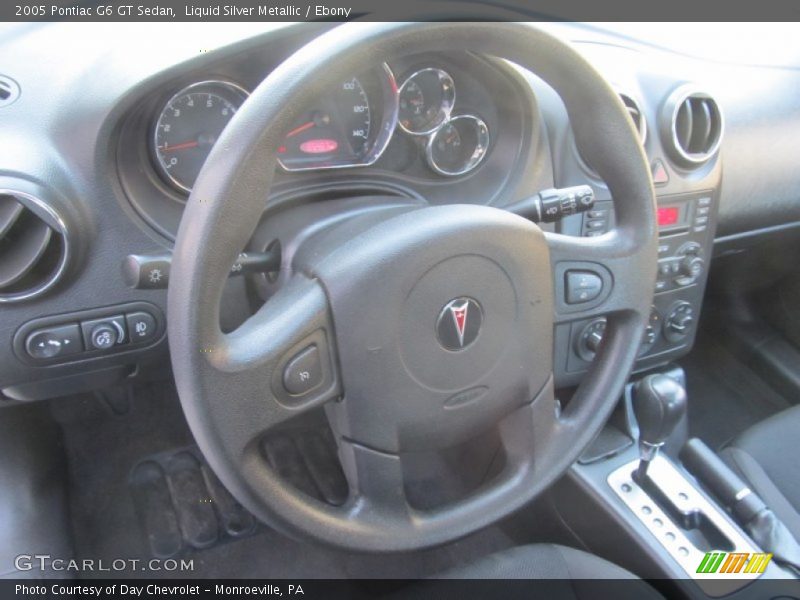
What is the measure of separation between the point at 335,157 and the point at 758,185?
112cm

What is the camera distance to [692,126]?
1.62 meters

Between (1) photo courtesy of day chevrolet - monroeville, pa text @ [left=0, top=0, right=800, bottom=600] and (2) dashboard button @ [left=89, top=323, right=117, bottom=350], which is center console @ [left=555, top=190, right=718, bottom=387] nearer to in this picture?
(1) photo courtesy of day chevrolet - monroeville, pa text @ [left=0, top=0, right=800, bottom=600]

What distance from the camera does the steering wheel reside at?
0.82m

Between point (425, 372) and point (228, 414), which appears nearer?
point (228, 414)

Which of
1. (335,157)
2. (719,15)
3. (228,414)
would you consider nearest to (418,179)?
(335,157)

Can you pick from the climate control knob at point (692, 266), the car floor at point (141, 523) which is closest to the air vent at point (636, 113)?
the climate control knob at point (692, 266)

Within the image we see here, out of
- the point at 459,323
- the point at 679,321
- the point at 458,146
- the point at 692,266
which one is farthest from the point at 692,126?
the point at 459,323

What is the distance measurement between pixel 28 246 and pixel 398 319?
0.56 metres

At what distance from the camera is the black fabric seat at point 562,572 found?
4.07ft

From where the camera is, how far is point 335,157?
4.24 feet

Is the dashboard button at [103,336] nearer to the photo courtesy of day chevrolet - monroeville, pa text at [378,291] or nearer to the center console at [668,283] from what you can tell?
the photo courtesy of day chevrolet - monroeville, pa text at [378,291]

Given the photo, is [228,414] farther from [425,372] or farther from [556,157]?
[556,157]

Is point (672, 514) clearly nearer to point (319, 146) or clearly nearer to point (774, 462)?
point (774, 462)

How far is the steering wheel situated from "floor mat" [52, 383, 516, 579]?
710mm
